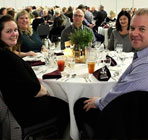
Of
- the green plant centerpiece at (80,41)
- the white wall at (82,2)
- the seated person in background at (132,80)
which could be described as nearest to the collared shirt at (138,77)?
the seated person in background at (132,80)

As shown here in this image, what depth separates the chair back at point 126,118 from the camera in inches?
42.7

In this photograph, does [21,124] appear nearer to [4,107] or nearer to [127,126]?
[4,107]

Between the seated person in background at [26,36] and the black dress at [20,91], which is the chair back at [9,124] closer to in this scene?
the black dress at [20,91]

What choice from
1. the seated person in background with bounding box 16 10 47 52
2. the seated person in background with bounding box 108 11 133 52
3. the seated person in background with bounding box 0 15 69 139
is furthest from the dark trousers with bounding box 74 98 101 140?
the seated person in background with bounding box 108 11 133 52

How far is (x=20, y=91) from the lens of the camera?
1.81 meters

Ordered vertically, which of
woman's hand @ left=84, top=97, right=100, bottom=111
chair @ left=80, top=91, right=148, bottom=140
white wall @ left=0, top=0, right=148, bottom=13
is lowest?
woman's hand @ left=84, top=97, right=100, bottom=111

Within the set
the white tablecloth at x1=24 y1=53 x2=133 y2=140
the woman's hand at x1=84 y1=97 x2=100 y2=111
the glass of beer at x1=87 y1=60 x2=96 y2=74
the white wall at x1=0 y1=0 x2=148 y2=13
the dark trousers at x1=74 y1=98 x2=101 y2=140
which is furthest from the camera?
the white wall at x1=0 y1=0 x2=148 y2=13

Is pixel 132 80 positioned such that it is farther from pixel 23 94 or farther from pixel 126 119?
pixel 23 94

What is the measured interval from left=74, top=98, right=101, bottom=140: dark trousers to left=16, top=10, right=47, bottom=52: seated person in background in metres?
1.69

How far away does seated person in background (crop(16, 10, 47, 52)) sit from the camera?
3.51m

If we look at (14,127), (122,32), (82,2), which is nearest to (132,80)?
(14,127)

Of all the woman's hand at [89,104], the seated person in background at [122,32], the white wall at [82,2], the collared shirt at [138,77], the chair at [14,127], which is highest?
the white wall at [82,2]

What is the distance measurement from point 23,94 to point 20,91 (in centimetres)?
4

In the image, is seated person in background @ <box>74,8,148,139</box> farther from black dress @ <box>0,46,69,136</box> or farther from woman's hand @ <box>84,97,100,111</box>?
black dress @ <box>0,46,69,136</box>
